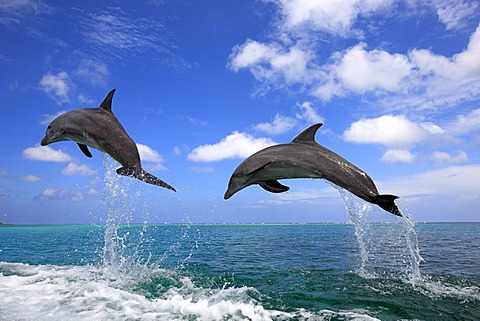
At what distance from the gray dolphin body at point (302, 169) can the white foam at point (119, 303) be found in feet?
9.32

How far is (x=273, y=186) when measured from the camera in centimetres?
732

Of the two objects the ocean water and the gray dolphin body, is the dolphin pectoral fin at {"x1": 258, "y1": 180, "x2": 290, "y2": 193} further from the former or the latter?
the ocean water

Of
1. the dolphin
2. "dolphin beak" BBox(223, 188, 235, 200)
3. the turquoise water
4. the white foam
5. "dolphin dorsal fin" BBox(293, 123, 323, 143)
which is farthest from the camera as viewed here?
the turquoise water

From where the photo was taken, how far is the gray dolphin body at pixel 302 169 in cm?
643

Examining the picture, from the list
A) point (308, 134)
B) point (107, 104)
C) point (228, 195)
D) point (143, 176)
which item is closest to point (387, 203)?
point (308, 134)

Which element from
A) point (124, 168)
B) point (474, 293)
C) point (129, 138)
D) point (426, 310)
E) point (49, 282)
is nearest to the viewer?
point (124, 168)

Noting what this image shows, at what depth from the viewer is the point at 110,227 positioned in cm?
1209

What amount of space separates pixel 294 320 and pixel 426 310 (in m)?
3.52

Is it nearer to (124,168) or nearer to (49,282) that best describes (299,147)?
(124,168)

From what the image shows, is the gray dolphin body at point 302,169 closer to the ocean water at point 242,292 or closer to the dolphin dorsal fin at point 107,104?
the ocean water at point 242,292

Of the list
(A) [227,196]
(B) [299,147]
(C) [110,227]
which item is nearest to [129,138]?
(A) [227,196]

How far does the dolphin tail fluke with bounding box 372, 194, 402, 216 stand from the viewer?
5.98 metres

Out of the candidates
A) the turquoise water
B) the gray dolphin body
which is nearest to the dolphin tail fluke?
the gray dolphin body

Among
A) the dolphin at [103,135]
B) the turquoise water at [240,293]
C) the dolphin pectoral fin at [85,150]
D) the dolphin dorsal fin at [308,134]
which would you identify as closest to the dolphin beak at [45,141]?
the dolphin at [103,135]
